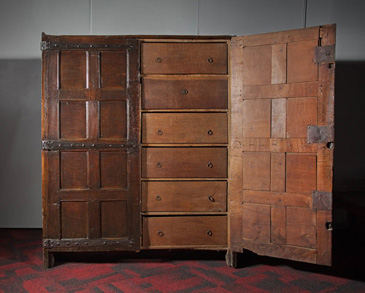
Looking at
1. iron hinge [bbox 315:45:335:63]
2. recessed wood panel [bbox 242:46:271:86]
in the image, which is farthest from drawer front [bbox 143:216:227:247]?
iron hinge [bbox 315:45:335:63]

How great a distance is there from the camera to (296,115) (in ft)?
9.23

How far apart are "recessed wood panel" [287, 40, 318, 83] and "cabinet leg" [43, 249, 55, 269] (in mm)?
2431

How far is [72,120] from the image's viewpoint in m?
3.10

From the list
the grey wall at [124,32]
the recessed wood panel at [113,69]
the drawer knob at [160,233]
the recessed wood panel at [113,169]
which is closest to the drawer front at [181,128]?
the recessed wood panel at [113,169]

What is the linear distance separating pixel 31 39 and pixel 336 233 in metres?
4.06

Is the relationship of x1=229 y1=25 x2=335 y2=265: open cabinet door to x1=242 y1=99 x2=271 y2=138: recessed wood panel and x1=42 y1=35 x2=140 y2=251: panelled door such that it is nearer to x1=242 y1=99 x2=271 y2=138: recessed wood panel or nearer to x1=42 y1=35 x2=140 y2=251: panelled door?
x1=242 y1=99 x2=271 y2=138: recessed wood panel

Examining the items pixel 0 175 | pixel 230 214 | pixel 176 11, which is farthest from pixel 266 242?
pixel 0 175

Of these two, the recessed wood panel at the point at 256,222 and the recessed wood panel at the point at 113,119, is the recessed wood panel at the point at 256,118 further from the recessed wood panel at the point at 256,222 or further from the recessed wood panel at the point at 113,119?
the recessed wood panel at the point at 113,119

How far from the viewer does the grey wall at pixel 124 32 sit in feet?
Result: 13.4

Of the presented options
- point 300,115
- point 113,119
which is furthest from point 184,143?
point 300,115

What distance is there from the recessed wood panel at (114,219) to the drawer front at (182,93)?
2.88 feet

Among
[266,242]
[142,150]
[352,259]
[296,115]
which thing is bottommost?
[352,259]

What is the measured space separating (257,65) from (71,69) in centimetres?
153

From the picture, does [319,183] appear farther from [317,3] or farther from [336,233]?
[317,3]
